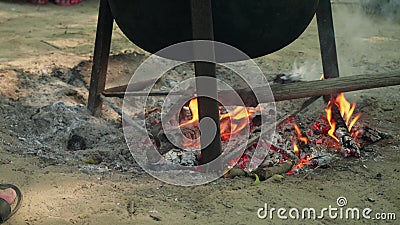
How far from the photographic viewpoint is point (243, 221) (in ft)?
8.01

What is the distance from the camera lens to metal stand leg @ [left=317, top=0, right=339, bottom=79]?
3695mm

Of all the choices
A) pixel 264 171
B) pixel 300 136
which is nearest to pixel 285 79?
pixel 300 136

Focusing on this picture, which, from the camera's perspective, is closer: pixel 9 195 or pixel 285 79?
pixel 9 195

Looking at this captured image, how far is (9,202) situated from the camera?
97.8 inches

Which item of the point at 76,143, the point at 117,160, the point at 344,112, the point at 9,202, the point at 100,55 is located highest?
the point at 100,55

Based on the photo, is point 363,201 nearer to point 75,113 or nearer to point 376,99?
point 376,99

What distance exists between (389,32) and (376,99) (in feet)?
7.56

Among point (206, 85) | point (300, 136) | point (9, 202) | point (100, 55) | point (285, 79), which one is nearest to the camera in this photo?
point (9, 202)

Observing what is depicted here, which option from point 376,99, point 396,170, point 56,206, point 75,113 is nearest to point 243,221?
point 56,206

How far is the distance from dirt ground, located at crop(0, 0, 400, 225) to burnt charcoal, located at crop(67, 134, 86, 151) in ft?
0.10

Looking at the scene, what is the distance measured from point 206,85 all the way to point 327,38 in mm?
1264

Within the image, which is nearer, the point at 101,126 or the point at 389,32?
the point at 101,126

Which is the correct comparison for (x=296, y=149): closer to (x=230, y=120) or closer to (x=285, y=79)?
(x=230, y=120)

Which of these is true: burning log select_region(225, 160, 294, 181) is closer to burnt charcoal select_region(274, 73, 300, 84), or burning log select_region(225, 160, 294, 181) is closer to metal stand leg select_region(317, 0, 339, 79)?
metal stand leg select_region(317, 0, 339, 79)
